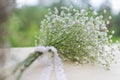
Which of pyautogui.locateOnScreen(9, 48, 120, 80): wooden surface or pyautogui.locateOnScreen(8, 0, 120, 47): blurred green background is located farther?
pyautogui.locateOnScreen(9, 48, 120, 80): wooden surface

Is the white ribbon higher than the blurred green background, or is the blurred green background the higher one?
the blurred green background

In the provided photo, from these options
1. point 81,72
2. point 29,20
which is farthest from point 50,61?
point 29,20

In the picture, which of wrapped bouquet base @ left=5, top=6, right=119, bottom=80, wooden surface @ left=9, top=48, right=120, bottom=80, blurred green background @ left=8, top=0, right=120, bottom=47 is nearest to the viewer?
blurred green background @ left=8, top=0, right=120, bottom=47

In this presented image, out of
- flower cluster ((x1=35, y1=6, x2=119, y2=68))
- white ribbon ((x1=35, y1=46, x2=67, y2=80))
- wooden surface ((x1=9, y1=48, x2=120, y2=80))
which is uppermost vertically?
flower cluster ((x1=35, y1=6, x2=119, y2=68))

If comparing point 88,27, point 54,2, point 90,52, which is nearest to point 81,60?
point 90,52

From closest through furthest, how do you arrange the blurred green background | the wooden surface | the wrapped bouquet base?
1. the blurred green background
2. the wooden surface
3. the wrapped bouquet base

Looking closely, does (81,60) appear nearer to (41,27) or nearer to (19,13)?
(41,27)
